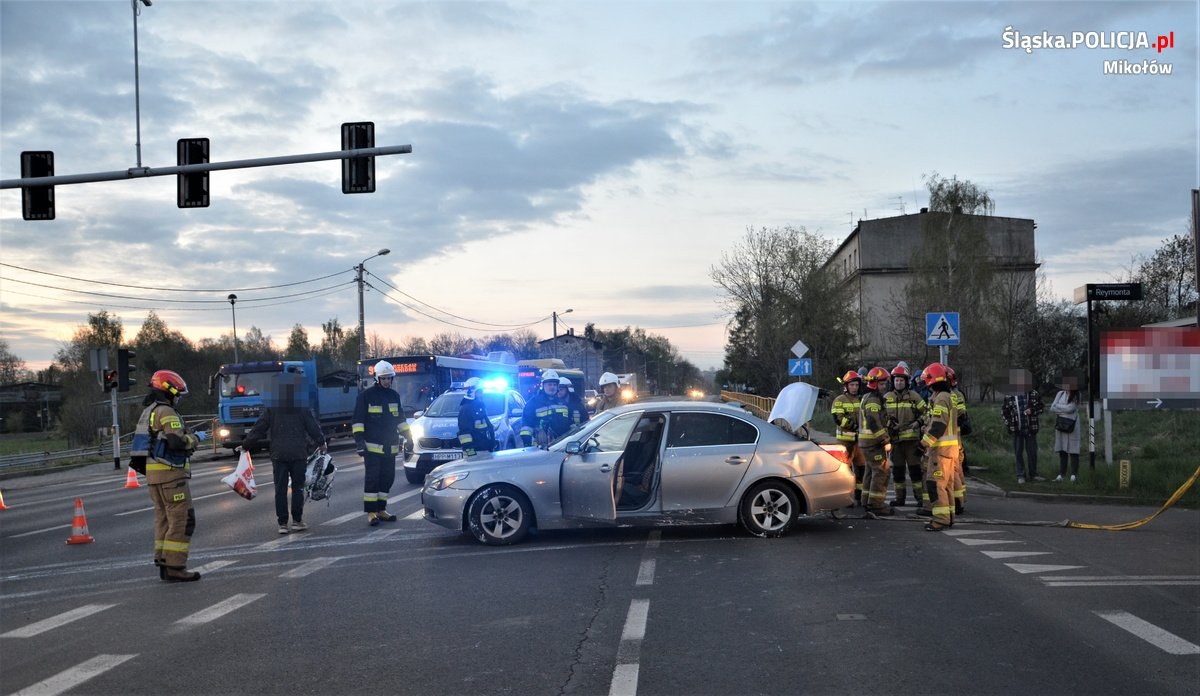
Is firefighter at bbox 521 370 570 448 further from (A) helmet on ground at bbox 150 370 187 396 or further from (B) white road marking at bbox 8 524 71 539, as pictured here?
(B) white road marking at bbox 8 524 71 539

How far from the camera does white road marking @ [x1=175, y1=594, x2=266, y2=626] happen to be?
23.2 ft

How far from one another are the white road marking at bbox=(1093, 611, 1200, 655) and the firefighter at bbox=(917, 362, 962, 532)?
3896 mm

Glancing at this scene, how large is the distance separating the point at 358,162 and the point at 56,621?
9.61 m

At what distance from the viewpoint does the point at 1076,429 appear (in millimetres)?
15281

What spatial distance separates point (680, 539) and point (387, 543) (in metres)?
3.22

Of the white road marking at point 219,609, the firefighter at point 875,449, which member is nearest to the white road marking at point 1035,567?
the firefighter at point 875,449

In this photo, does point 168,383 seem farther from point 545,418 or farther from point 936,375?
point 936,375

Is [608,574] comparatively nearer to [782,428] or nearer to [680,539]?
[680,539]

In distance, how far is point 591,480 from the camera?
1004 cm

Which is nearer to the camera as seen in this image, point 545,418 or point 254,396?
point 545,418

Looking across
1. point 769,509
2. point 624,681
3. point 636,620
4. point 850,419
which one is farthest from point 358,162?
point 624,681

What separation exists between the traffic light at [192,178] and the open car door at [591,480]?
8924 mm

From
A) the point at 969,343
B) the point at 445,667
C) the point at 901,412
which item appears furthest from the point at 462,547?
the point at 969,343

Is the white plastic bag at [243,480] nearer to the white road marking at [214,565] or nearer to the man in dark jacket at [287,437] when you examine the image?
the man in dark jacket at [287,437]
